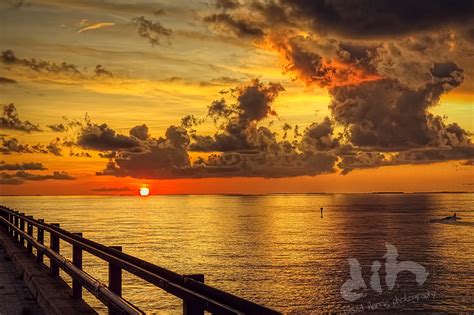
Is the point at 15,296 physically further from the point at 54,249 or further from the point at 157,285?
the point at 157,285

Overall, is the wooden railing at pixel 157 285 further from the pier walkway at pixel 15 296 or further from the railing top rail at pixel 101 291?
the pier walkway at pixel 15 296

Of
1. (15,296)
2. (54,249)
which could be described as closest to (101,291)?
(15,296)

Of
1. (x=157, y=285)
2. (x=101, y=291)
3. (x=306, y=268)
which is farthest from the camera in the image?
(x=306, y=268)

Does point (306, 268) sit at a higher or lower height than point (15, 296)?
lower

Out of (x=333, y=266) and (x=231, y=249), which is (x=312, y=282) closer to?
(x=333, y=266)

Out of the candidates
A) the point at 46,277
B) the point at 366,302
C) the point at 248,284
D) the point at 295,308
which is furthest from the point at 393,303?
the point at 46,277

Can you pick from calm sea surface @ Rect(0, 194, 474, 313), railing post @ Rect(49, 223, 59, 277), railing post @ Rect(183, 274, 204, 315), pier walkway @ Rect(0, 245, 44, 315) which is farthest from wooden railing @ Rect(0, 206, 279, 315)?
calm sea surface @ Rect(0, 194, 474, 313)

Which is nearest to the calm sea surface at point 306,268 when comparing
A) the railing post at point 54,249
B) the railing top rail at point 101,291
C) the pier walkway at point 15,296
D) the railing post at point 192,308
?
the pier walkway at point 15,296

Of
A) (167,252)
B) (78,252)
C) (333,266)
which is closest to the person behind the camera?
(78,252)

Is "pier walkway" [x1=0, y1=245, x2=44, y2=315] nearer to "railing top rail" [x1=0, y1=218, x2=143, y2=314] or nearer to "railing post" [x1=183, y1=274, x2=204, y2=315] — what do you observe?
"railing top rail" [x1=0, y1=218, x2=143, y2=314]

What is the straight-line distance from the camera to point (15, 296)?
10570mm

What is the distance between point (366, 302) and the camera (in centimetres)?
4241

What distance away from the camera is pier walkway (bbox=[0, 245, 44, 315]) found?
9.27 metres

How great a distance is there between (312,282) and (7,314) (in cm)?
4318
